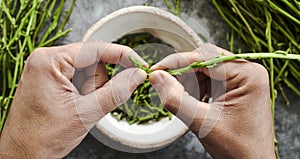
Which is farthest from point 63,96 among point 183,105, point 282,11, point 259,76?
point 282,11

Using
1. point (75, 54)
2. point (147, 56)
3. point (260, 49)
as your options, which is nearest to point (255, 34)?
point (260, 49)

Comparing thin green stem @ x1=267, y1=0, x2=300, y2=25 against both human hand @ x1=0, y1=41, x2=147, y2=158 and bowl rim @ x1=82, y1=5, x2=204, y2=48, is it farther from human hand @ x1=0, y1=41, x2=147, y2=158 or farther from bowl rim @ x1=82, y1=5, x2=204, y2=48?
human hand @ x1=0, y1=41, x2=147, y2=158

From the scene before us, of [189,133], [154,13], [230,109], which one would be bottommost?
[189,133]

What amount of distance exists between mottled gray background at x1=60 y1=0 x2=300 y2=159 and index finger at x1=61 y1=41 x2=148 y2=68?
231 mm

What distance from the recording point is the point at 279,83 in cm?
116

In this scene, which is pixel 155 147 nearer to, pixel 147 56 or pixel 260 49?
pixel 147 56

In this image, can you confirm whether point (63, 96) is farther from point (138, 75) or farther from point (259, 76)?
point (259, 76)

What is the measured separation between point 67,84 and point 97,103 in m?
0.07

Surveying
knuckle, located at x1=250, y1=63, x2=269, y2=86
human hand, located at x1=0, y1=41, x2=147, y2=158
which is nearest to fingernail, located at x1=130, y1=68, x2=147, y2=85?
human hand, located at x1=0, y1=41, x2=147, y2=158

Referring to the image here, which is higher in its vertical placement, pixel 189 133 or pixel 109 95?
pixel 109 95

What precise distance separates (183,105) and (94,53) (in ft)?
0.58

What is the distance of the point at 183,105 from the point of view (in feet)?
2.77

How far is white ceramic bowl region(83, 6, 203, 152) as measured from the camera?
3.40ft

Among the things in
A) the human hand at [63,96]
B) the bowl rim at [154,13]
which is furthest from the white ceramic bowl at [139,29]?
the human hand at [63,96]
